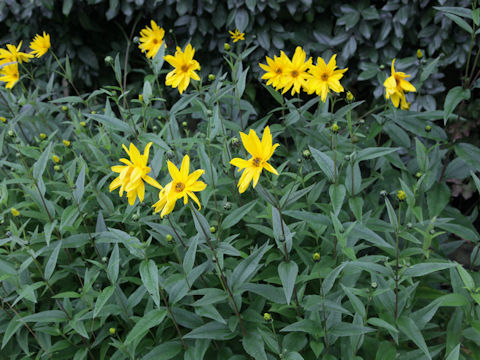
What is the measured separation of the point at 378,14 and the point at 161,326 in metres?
2.62

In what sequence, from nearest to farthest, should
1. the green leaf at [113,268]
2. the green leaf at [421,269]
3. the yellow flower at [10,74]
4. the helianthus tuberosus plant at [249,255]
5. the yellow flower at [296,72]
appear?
the green leaf at [421,269], the helianthus tuberosus plant at [249,255], the green leaf at [113,268], the yellow flower at [296,72], the yellow flower at [10,74]

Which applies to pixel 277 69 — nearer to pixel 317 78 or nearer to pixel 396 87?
pixel 317 78

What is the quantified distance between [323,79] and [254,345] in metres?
1.14

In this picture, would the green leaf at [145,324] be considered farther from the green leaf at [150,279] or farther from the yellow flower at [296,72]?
the yellow flower at [296,72]

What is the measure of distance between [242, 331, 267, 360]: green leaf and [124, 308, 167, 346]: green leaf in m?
0.34

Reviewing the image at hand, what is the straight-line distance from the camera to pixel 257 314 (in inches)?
71.6

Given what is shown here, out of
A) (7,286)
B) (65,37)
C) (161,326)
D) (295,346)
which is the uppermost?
(65,37)

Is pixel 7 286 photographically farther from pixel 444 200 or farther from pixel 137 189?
pixel 444 200

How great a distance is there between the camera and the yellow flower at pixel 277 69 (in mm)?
2037

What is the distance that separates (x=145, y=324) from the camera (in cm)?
168

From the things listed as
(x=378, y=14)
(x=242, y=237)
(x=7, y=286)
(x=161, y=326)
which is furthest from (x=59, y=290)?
(x=378, y=14)

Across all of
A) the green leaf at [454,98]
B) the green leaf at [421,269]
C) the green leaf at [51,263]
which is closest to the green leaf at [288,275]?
the green leaf at [421,269]

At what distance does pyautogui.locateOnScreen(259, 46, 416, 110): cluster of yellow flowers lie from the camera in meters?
1.89

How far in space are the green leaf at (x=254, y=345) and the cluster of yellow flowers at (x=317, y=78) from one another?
1.01 m
